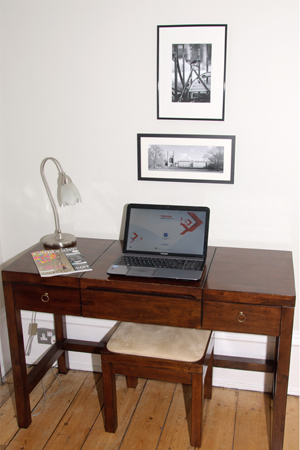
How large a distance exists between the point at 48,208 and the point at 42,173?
0.23 metres

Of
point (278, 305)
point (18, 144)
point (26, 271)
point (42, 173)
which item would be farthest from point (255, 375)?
point (18, 144)

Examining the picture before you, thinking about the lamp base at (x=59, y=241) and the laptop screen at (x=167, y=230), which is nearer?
the laptop screen at (x=167, y=230)

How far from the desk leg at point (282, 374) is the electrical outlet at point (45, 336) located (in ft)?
4.15

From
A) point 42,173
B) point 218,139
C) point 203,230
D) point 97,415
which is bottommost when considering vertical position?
point 97,415

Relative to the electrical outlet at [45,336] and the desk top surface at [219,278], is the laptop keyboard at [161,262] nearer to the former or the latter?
the desk top surface at [219,278]

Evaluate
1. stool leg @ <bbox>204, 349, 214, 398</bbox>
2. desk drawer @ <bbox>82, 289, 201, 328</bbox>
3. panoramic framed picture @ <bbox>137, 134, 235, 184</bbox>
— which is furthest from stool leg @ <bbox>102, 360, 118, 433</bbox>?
panoramic framed picture @ <bbox>137, 134, 235, 184</bbox>

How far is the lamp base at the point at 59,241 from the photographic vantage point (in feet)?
6.86

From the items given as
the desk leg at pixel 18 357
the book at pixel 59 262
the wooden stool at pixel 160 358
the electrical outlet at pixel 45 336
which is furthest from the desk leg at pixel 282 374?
the electrical outlet at pixel 45 336

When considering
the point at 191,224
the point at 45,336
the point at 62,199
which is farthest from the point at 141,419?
the point at 62,199

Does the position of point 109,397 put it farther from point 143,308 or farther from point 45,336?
point 45,336

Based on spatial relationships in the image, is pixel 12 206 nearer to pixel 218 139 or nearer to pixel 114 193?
pixel 114 193

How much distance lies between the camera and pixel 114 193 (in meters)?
2.23

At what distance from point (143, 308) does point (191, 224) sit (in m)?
0.43

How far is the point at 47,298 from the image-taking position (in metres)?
1.87
